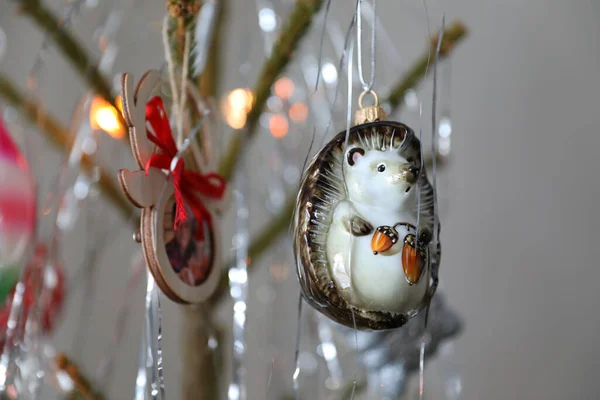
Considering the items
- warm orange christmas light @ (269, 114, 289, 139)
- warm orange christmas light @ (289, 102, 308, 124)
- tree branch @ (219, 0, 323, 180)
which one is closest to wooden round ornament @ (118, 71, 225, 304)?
tree branch @ (219, 0, 323, 180)

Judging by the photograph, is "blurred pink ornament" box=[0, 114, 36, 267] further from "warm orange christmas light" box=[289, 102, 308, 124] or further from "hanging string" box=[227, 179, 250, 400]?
"warm orange christmas light" box=[289, 102, 308, 124]

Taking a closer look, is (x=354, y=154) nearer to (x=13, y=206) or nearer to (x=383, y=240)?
(x=383, y=240)

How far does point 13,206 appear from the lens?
2.06ft

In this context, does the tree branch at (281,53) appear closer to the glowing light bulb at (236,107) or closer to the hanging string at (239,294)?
the hanging string at (239,294)

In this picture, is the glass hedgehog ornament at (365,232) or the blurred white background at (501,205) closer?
the glass hedgehog ornament at (365,232)

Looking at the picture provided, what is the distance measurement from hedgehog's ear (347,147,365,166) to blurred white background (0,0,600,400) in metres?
0.68

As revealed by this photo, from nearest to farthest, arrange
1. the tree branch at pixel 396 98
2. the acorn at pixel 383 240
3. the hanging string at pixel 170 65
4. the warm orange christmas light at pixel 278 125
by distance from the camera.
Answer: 1. the acorn at pixel 383 240
2. the hanging string at pixel 170 65
3. the tree branch at pixel 396 98
4. the warm orange christmas light at pixel 278 125

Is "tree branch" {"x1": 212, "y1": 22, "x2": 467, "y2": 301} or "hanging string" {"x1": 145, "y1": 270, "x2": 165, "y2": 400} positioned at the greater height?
"tree branch" {"x1": 212, "y1": 22, "x2": 467, "y2": 301}

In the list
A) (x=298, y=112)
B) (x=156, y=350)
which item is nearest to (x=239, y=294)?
(x=156, y=350)

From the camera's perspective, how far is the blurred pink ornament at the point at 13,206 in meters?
0.62

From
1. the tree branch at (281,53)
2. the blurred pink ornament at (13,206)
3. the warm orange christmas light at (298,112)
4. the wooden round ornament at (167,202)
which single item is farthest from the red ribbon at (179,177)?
the warm orange christmas light at (298,112)

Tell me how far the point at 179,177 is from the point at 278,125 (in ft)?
1.98

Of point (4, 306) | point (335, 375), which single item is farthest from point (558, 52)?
point (4, 306)

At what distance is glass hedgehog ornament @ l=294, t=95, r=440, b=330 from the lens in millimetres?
382
